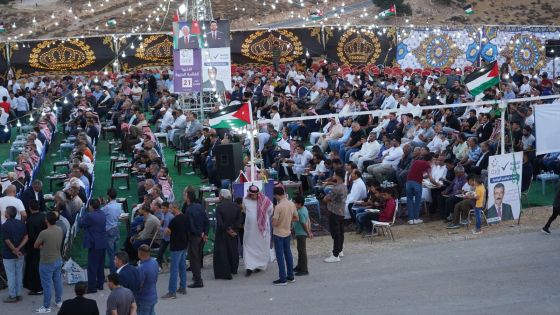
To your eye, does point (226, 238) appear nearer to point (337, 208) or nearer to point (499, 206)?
point (337, 208)

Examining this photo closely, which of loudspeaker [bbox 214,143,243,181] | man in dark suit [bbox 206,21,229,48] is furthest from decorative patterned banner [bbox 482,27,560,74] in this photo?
loudspeaker [bbox 214,143,243,181]

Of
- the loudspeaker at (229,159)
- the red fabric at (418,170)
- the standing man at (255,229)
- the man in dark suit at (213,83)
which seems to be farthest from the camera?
the man in dark suit at (213,83)

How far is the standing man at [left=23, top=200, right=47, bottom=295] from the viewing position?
12.1m

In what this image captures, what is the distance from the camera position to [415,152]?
54.2 ft

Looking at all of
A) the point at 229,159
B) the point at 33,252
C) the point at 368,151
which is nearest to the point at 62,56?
the point at 368,151

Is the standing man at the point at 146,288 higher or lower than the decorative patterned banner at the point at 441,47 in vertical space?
lower

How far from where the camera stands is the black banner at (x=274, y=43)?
111 feet

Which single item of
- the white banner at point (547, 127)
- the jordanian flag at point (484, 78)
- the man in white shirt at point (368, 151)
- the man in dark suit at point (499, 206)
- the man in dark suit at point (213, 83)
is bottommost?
the man in dark suit at point (499, 206)

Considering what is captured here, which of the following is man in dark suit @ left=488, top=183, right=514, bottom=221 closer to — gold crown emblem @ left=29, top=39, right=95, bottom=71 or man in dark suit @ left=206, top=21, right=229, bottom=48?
man in dark suit @ left=206, top=21, right=229, bottom=48

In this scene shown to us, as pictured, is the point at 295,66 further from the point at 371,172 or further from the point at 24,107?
the point at 371,172

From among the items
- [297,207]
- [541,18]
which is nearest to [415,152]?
[297,207]

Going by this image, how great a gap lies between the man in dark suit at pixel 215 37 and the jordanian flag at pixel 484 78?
899cm

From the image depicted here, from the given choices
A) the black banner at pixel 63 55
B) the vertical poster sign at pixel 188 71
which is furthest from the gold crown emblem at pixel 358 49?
the vertical poster sign at pixel 188 71

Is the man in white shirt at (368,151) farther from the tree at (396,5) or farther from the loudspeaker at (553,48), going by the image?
the tree at (396,5)
